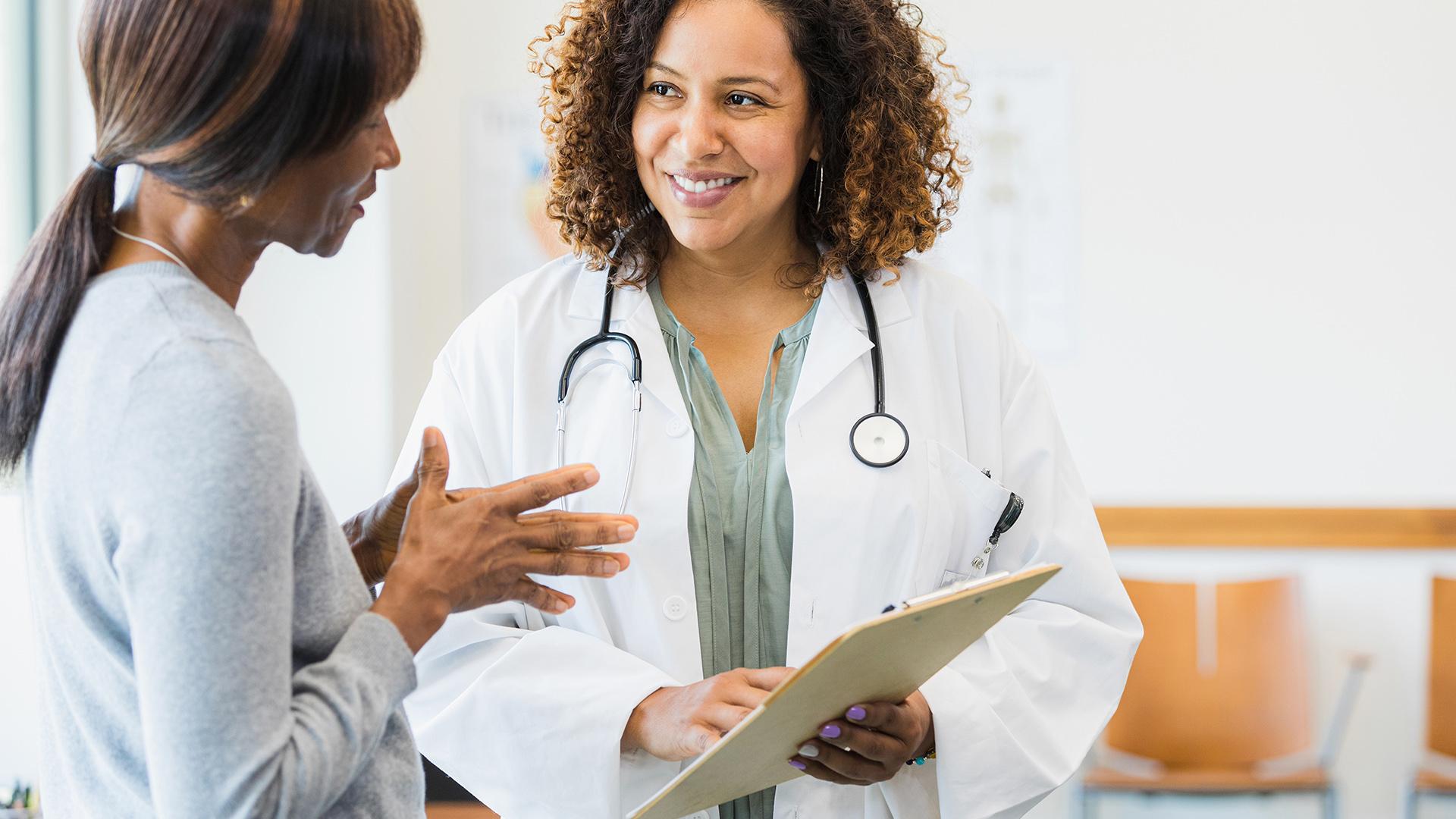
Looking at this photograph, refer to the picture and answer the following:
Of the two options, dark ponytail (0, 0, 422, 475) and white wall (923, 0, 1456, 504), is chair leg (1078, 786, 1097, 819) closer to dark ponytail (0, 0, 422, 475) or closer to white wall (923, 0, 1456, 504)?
white wall (923, 0, 1456, 504)

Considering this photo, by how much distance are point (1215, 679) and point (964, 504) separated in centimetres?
184

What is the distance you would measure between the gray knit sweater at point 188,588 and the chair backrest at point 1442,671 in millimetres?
2889

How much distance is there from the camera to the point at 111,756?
32.4 inches

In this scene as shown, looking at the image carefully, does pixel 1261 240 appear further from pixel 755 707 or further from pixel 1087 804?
pixel 755 707

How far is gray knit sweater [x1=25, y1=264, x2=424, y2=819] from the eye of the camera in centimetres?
73

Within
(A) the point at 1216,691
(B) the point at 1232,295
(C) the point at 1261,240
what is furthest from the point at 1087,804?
(C) the point at 1261,240

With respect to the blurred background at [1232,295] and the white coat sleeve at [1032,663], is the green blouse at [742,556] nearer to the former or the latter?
the white coat sleeve at [1032,663]

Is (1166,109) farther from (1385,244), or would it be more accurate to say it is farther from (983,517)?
(983,517)

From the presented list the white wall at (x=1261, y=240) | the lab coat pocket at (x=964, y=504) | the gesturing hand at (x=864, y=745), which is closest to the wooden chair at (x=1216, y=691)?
the white wall at (x=1261, y=240)

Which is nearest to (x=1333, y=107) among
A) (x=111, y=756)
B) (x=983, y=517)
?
(x=983, y=517)

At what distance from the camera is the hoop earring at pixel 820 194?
1606 mm

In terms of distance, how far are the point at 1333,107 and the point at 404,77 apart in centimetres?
305

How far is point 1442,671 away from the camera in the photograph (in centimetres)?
299

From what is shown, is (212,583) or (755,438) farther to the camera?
(755,438)
